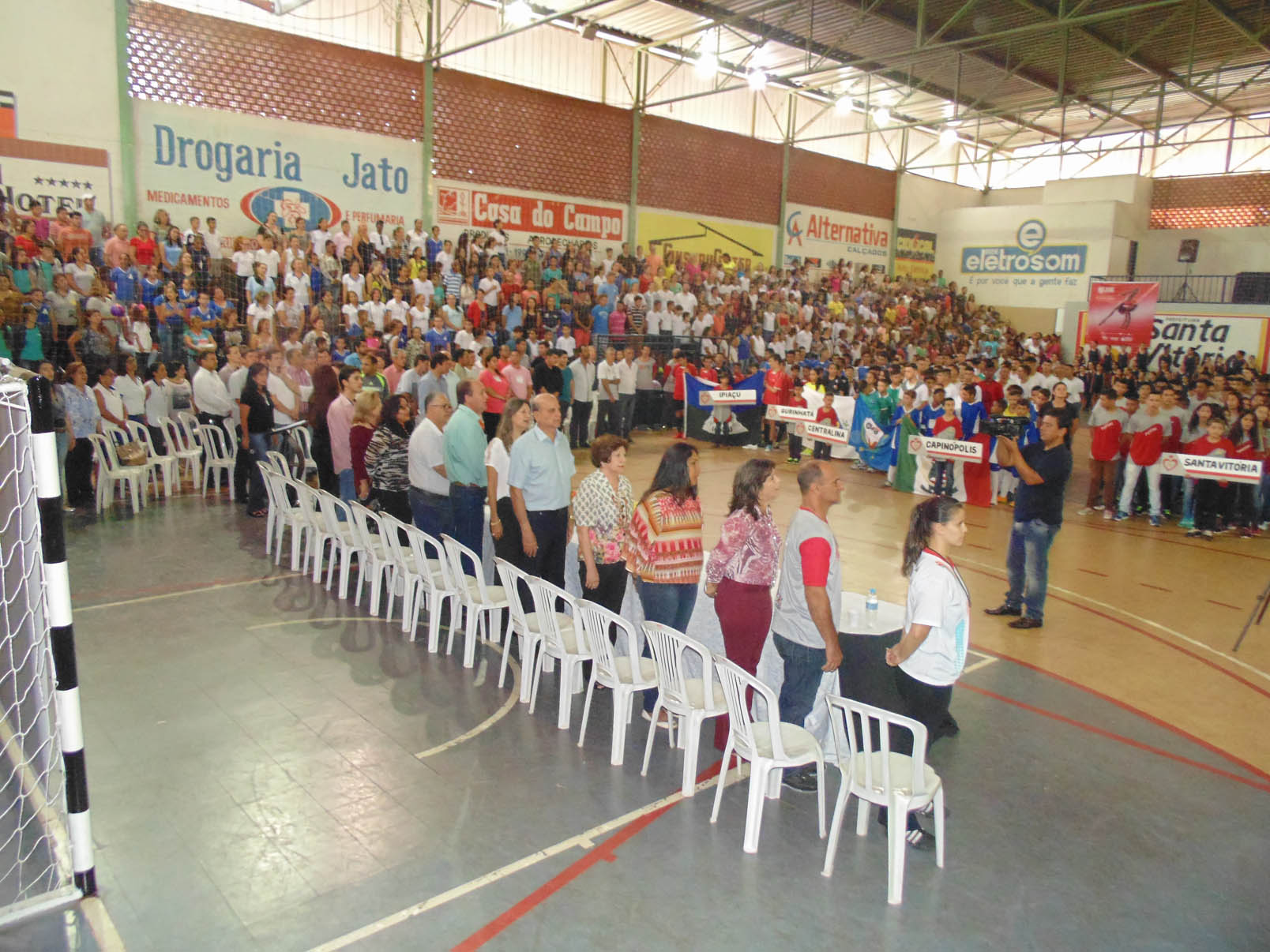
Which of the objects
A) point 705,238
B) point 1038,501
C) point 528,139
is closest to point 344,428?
point 1038,501

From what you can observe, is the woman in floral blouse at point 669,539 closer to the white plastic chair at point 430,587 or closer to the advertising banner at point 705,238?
the white plastic chair at point 430,587

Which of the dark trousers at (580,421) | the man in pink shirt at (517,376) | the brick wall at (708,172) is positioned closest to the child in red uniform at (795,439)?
the dark trousers at (580,421)

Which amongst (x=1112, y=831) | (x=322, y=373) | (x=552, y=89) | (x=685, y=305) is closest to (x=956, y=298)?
(x=685, y=305)

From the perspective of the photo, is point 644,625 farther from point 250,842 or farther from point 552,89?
point 552,89

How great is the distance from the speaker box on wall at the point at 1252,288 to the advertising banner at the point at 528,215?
15132 mm

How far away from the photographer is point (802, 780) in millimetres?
4117

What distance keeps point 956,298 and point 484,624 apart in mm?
24613

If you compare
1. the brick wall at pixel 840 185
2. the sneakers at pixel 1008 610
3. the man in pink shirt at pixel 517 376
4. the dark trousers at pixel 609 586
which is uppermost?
the brick wall at pixel 840 185

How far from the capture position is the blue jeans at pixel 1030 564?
19.7ft

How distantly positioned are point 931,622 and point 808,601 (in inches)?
19.4

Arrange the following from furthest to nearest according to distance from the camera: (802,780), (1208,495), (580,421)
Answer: (580,421) < (1208,495) < (802,780)

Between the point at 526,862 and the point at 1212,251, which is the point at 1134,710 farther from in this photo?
the point at 1212,251

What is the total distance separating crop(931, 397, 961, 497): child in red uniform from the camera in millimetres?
10570

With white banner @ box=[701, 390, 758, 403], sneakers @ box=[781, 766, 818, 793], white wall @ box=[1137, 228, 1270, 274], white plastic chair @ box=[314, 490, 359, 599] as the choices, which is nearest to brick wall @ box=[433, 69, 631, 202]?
white banner @ box=[701, 390, 758, 403]
